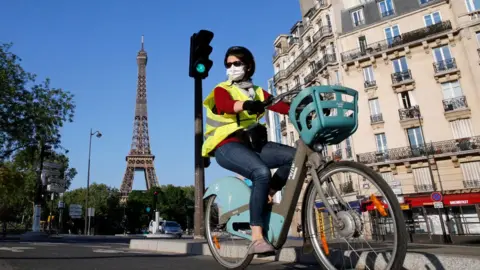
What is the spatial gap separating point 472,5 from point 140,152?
221 ft

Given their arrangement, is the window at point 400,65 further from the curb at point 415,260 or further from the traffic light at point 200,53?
the curb at point 415,260

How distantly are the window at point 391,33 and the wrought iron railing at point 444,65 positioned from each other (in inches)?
156

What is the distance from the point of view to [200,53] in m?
5.52

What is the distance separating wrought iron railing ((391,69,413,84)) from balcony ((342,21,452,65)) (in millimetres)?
1987

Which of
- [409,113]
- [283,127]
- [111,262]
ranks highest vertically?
[283,127]

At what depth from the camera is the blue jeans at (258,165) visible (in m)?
2.70

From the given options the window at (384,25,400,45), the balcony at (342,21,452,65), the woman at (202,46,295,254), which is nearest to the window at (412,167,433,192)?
the balcony at (342,21,452,65)

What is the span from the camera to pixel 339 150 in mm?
28297

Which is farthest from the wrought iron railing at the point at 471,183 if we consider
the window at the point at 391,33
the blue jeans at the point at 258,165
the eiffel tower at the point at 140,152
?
the eiffel tower at the point at 140,152

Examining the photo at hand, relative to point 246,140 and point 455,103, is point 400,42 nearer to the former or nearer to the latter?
point 455,103

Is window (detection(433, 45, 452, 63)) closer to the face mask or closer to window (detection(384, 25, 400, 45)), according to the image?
window (detection(384, 25, 400, 45))

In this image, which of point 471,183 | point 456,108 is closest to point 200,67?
point 471,183

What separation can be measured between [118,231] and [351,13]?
54.9 meters

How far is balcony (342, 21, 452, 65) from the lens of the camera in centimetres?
2564
